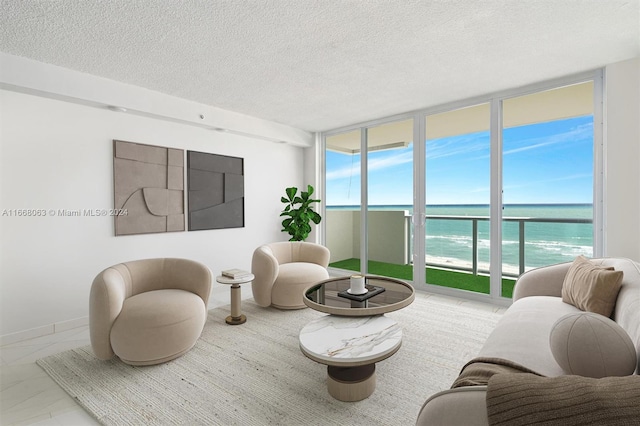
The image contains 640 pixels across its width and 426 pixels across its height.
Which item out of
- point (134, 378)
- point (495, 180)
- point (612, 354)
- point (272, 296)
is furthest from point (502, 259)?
point (134, 378)

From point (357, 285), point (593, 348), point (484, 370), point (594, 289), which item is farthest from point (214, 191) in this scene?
point (593, 348)

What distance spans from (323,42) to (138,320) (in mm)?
2693

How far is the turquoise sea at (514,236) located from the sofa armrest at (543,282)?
1.34 m

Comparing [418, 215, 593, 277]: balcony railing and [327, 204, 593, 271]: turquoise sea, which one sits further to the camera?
[418, 215, 593, 277]: balcony railing

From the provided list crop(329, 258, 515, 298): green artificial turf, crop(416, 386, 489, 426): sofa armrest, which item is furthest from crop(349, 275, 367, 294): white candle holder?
crop(329, 258, 515, 298): green artificial turf

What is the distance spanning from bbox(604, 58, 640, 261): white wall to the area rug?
1591 millimetres

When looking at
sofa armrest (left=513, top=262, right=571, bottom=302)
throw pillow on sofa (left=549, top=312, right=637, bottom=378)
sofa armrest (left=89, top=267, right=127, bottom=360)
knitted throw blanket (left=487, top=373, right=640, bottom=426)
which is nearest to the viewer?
knitted throw blanket (left=487, top=373, right=640, bottom=426)

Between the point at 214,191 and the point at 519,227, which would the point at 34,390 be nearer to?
the point at 214,191

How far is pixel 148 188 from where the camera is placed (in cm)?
396

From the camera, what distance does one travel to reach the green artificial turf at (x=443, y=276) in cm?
452

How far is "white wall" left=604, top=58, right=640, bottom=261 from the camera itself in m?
3.02

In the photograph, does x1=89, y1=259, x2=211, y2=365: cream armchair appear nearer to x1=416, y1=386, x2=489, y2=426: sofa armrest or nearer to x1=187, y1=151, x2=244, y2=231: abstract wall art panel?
x1=187, y1=151, x2=244, y2=231: abstract wall art panel

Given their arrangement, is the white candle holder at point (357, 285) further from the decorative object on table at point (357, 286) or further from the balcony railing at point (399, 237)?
the balcony railing at point (399, 237)

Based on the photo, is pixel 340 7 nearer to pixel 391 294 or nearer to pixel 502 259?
pixel 391 294
